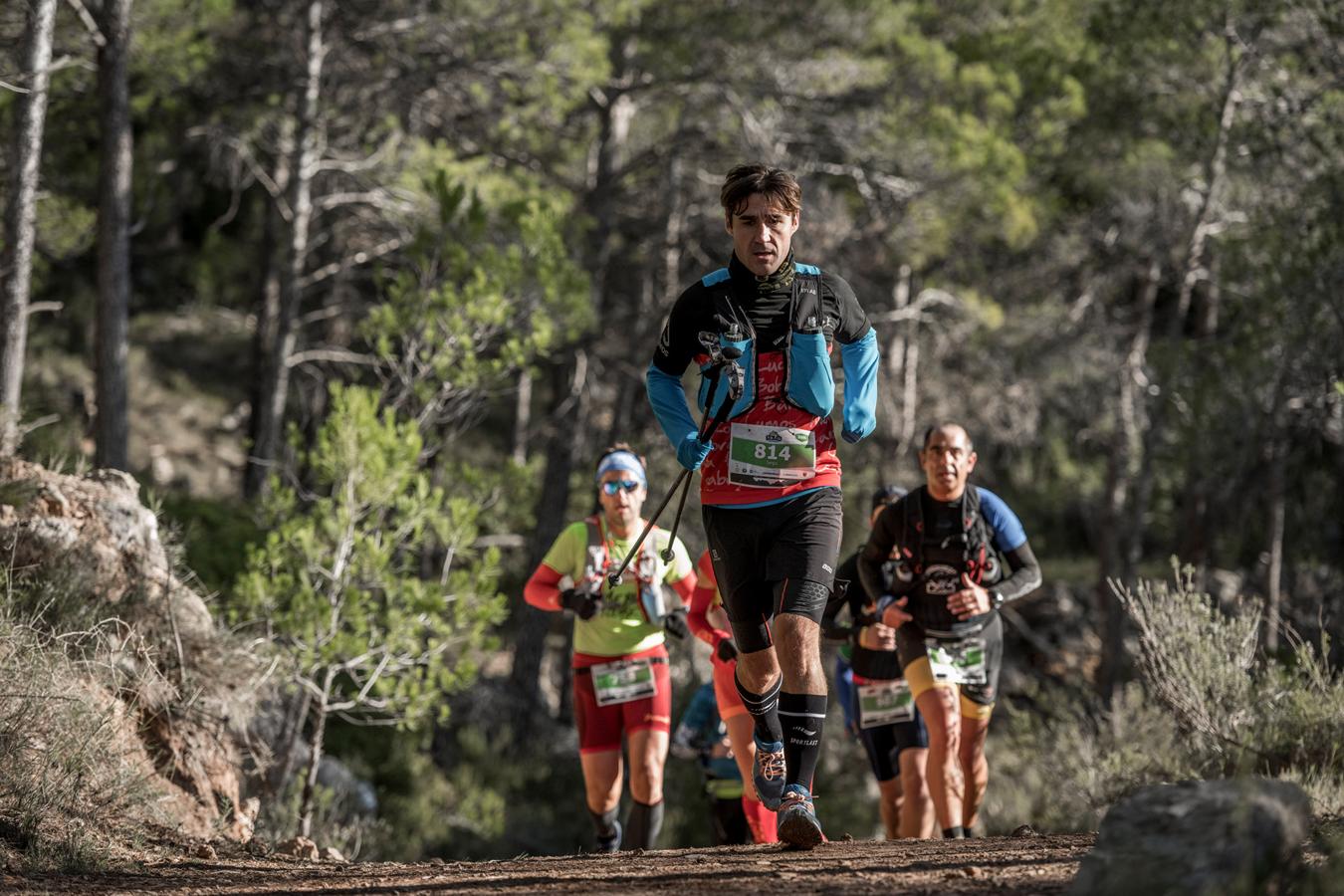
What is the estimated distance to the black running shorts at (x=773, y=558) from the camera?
4.79m

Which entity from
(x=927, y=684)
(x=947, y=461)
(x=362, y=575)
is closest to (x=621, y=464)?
(x=947, y=461)

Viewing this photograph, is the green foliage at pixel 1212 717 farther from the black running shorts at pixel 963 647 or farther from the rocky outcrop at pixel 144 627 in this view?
the rocky outcrop at pixel 144 627

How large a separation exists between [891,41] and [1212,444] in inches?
250

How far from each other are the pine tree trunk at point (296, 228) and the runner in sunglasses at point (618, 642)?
8.20m

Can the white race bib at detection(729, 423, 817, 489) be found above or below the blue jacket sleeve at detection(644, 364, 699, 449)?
below

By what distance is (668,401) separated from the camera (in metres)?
5.11

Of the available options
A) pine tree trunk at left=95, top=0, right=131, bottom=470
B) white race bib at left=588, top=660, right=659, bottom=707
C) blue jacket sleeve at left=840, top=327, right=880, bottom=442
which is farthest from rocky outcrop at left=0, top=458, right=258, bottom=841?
pine tree trunk at left=95, top=0, right=131, bottom=470

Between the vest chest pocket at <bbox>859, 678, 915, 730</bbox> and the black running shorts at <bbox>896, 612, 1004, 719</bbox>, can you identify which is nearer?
the black running shorts at <bbox>896, 612, 1004, 719</bbox>

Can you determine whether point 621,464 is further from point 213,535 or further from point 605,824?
point 213,535

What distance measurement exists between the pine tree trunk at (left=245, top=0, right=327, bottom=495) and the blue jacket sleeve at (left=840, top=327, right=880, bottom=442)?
10321mm

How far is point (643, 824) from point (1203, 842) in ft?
13.3

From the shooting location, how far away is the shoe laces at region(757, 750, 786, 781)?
4852 mm

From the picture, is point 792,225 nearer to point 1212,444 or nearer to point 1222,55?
point 1212,444

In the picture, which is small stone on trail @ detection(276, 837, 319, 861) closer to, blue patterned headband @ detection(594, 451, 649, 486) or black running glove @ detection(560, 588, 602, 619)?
black running glove @ detection(560, 588, 602, 619)
